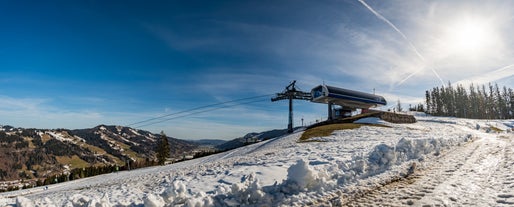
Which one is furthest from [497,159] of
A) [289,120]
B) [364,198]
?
[289,120]

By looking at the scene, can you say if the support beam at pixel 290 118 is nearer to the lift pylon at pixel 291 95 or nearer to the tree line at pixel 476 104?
the lift pylon at pixel 291 95

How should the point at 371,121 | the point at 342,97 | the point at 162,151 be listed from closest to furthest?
the point at 371,121 → the point at 342,97 → the point at 162,151

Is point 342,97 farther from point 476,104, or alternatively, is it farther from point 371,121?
point 476,104

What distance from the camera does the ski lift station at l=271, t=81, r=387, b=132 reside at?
57.0 meters

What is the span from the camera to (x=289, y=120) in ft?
197

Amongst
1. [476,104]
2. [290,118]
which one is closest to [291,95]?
[290,118]

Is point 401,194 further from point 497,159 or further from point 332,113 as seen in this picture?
point 332,113

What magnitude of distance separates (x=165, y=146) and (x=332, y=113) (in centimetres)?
4416

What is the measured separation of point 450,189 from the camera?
875cm

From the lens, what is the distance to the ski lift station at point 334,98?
57.0 meters

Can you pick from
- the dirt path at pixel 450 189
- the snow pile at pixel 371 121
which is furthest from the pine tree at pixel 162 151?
the dirt path at pixel 450 189

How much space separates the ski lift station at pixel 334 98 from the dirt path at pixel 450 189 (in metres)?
44.4

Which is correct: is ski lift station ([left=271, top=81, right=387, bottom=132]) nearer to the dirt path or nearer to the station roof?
the station roof

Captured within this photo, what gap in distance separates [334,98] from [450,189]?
4955 cm
